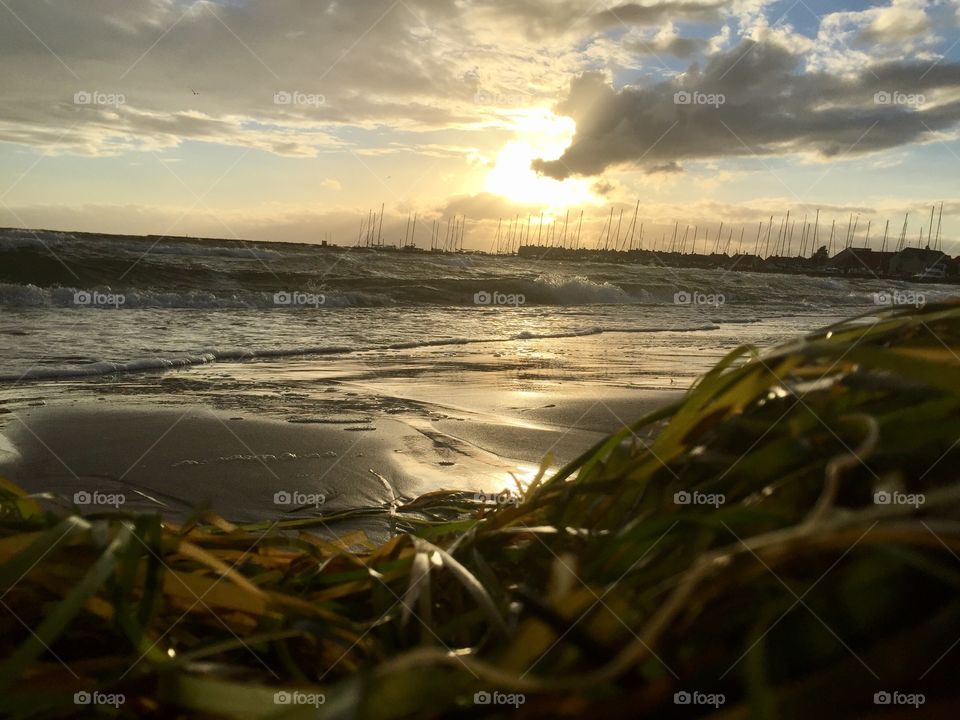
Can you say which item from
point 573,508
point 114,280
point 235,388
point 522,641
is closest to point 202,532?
point 573,508

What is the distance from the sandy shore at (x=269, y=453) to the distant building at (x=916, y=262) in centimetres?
9520

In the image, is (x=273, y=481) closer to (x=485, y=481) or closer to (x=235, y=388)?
(x=485, y=481)

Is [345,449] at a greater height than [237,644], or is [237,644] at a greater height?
[237,644]

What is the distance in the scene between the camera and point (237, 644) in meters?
0.99

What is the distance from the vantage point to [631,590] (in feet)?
3.05

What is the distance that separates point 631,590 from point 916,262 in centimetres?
10199

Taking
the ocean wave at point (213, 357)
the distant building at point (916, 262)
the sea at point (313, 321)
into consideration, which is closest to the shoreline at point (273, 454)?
the sea at point (313, 321)

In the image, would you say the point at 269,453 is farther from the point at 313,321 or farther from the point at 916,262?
the point at 916,262

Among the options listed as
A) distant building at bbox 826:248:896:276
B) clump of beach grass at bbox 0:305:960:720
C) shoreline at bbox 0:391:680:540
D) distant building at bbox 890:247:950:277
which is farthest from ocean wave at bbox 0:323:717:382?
distant building at bbox 826:248:896:276

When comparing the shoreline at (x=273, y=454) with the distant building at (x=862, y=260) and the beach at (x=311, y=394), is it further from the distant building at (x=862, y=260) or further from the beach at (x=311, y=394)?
the distant building at (x=862, y=260)

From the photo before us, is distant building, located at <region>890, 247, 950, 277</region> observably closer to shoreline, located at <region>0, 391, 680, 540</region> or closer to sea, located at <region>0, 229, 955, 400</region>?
sea, located at <region>0, 229, 955, 400</region>

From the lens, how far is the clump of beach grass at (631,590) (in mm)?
760

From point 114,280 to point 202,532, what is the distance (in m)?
22.5

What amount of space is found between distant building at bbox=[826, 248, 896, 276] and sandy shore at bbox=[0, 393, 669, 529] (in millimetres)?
97694
